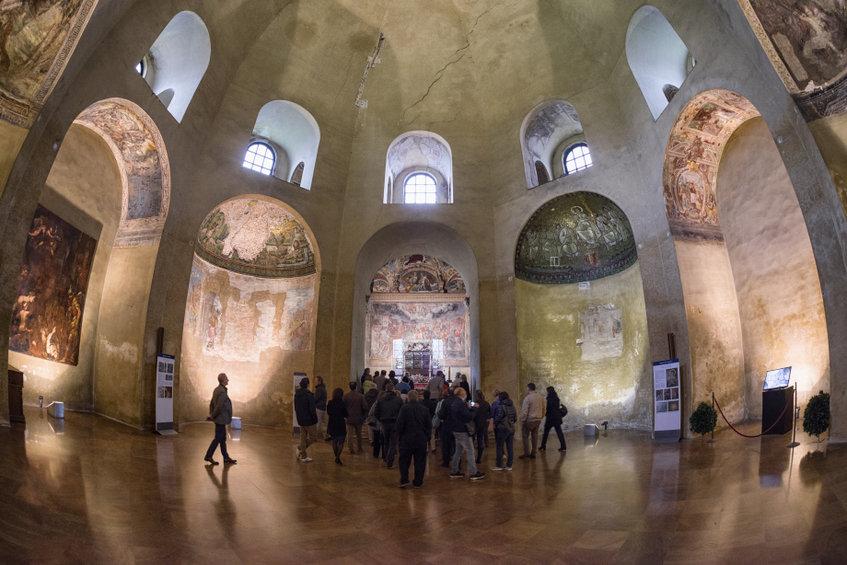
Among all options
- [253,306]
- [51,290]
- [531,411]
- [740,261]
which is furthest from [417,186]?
[531,411]

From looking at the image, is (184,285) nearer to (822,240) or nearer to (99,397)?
(99,397)

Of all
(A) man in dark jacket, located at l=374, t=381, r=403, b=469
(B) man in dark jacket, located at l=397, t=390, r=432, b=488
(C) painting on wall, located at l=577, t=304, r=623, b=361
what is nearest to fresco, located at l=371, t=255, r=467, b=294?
(C) painting on wall, located at l=577, t=304, r=623, b=361

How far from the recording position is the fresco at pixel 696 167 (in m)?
11.9

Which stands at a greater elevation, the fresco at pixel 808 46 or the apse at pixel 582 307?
the fresco at pixel 808 46

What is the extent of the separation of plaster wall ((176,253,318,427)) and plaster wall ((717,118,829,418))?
37.3 feet

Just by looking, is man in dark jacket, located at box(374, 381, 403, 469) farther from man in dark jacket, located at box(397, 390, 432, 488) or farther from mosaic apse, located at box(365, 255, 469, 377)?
mosaic apse, located at box(365, 255, 469, 377)

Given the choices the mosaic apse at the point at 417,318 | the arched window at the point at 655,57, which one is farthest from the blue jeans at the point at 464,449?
the mosaic apse at the point at 417,318

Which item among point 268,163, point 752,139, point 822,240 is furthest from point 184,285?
point 752,139

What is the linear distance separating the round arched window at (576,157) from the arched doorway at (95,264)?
1217 cm

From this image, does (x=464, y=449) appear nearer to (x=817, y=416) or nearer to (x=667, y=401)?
(x=817, y=416)

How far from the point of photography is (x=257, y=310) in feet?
54.3

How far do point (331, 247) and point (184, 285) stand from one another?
4.37 meters

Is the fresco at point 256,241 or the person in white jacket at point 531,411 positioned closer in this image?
the person in white jacket at point 531,411

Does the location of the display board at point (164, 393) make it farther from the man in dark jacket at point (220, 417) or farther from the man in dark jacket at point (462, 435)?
the man in dark jacket at point (462, 435)
